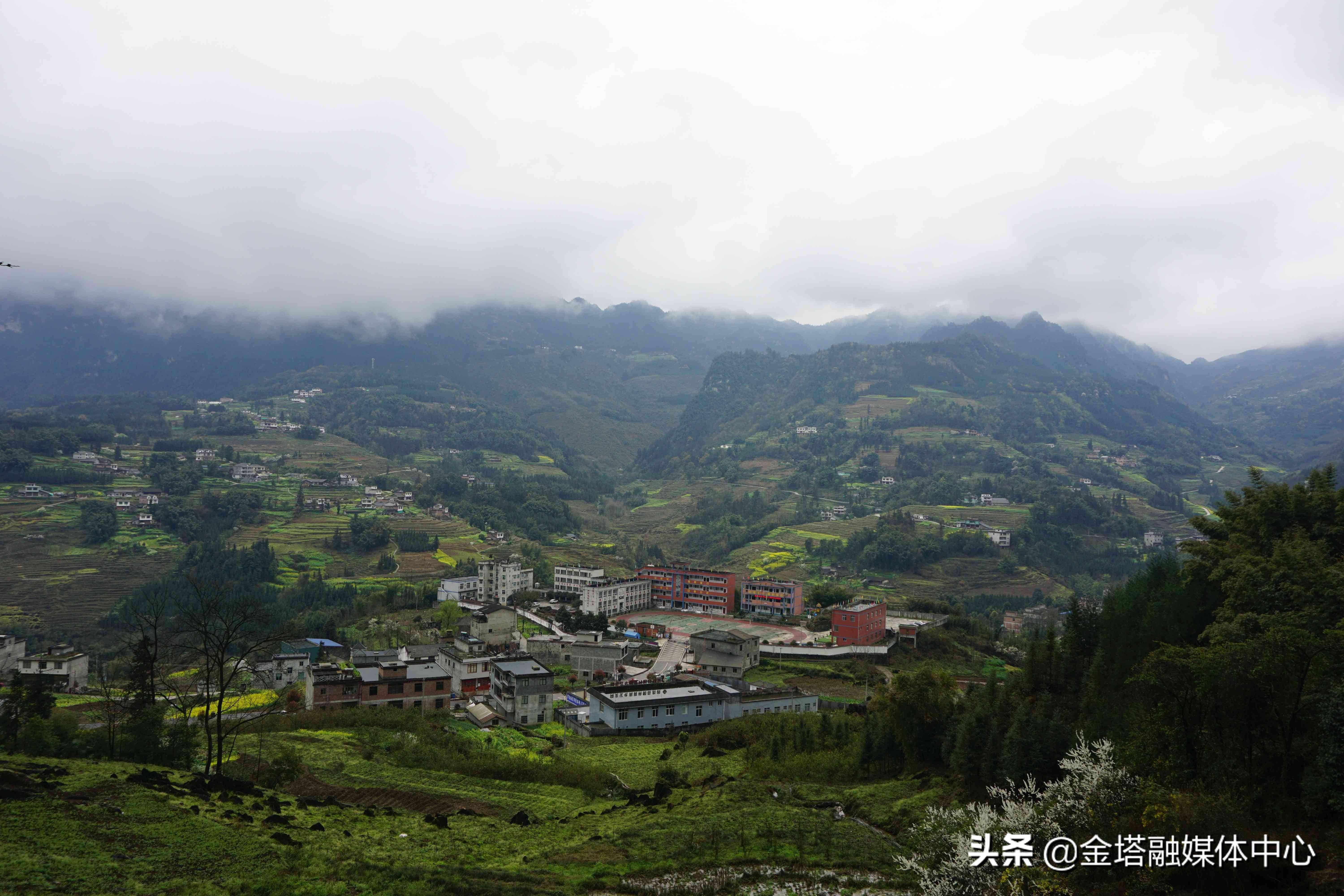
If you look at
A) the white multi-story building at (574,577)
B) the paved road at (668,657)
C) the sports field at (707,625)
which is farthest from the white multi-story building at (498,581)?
Result: the paved road at (668,657)

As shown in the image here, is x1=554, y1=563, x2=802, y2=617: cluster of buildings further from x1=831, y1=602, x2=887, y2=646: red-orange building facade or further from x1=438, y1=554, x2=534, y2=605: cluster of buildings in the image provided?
x1=831, y1=602, x2=887, y2=646: red-orange building facade

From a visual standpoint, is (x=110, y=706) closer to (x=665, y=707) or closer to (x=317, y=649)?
(x=665, y=707)

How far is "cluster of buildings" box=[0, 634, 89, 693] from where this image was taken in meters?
48.5

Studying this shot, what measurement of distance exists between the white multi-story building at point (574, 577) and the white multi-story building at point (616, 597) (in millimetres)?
1565

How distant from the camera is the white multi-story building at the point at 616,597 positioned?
7844cm

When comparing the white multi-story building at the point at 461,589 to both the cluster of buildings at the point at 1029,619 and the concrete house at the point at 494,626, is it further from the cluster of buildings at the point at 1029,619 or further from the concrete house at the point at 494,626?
the cluster of buildings at the point at 1029,619

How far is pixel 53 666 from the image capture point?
163 ft

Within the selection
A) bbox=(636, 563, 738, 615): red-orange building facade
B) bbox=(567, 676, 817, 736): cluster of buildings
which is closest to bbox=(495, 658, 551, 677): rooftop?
bbox=(567, 676, 817, 736): cluster of buildings

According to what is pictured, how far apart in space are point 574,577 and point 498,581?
29.3 feet

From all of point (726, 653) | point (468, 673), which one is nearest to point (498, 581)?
point (726, 653)

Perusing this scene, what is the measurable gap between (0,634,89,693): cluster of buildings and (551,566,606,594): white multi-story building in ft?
142

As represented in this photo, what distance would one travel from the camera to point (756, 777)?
31.2m

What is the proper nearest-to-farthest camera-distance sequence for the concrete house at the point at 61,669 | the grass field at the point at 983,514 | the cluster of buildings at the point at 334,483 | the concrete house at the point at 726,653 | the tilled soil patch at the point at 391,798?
the tilled soil patch at the point at 391,798 → the concrete house at the point at 61,669 → the concrete house at the point at 726,653 → the grass field at the point at 983,514 → the cluster of buildings at the point at 334,483

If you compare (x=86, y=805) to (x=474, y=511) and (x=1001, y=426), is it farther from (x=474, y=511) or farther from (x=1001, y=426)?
(x=1001, y=426)
